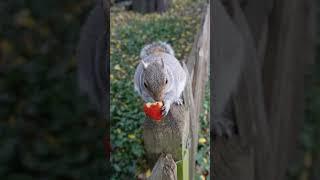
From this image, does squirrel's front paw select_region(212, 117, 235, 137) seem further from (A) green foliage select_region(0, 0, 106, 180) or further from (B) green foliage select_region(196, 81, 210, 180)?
(A) green foliage select_region(0, 0, 106, 180)

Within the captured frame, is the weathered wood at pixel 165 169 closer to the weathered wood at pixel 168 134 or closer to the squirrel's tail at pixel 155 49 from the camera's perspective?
the weathered wood at pixel 168 134

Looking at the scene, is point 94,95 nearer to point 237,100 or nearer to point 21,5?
point 237,100

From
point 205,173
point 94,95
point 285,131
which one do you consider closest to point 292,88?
point 285,131

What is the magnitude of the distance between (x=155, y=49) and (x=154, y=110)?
4.0 inches

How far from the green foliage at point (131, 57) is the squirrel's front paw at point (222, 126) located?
13 cm

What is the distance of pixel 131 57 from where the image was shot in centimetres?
118

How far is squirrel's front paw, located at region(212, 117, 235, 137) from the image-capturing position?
113cm

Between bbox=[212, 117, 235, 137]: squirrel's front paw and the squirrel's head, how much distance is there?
0.33 ft

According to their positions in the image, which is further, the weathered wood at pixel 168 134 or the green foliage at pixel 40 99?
the green foliage at pixel 40 99

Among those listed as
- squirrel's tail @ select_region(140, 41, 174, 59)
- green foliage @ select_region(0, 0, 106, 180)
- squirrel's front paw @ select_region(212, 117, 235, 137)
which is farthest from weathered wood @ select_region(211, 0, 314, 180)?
green foliage @ select_region(0, 0, 106, 180)

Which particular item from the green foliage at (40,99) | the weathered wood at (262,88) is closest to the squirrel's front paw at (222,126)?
the weathered wood at (262,88)

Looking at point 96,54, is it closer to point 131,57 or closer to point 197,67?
point 131,57

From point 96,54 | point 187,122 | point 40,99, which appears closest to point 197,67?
point 187,122

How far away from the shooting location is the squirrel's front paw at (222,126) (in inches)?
44.6
